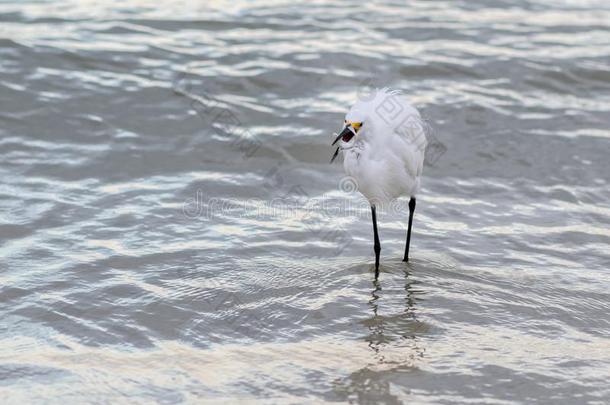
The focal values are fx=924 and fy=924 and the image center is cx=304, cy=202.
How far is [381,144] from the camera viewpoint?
5.68 m

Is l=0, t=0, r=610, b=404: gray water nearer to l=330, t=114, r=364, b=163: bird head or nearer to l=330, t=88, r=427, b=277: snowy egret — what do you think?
l=330, t=88, r=427, b=277: snowy egret

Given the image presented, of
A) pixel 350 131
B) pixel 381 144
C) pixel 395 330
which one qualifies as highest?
pixel 350 131

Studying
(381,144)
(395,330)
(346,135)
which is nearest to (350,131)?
(346,135)

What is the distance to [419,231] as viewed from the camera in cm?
693

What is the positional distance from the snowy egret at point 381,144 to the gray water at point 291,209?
610mm

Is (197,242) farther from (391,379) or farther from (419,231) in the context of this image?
(391,379)

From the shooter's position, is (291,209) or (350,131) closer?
(350,131)

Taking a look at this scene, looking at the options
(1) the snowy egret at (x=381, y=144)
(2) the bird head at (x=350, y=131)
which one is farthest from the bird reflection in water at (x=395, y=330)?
(2) the bird head at (x=350, y=131)

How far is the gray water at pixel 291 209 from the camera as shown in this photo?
→ 477 cm

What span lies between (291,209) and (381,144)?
1733 millimetres

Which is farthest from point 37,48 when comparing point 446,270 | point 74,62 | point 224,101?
point 446,270

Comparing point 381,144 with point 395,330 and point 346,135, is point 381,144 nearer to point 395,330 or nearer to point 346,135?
point 346,135

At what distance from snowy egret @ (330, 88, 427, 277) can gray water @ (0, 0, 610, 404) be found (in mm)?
610

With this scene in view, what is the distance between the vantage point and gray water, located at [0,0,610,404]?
15.6 ft
